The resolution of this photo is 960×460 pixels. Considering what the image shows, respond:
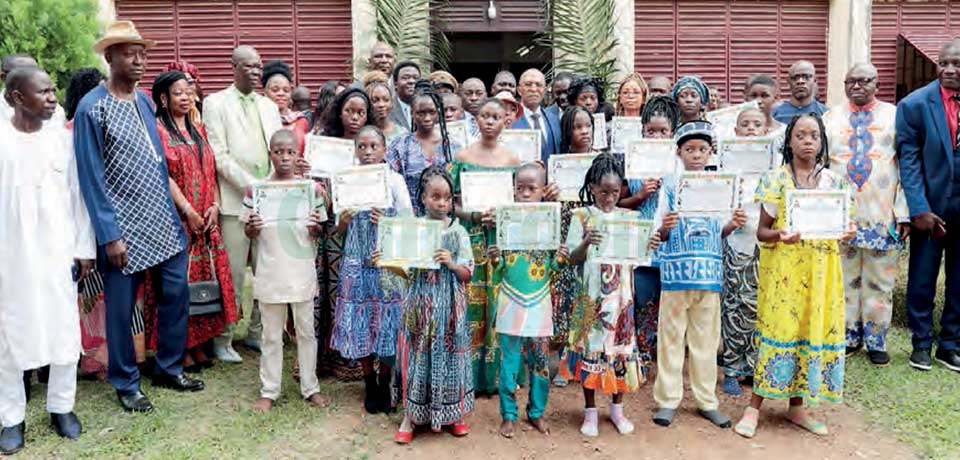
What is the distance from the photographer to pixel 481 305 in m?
4.81

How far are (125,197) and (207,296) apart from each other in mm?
990

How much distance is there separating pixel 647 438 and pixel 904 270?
5347 mm

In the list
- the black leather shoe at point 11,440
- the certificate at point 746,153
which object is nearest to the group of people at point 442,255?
the black leather shoe at point 11,440

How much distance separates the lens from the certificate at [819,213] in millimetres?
4133

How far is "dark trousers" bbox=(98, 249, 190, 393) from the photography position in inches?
185

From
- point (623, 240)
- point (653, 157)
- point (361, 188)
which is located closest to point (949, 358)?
point (653, 157)

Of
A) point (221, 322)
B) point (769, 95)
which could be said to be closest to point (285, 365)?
point (221, 322)

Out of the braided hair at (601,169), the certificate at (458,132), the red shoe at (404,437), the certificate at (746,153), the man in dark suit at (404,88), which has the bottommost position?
the red shoe at (404,437)

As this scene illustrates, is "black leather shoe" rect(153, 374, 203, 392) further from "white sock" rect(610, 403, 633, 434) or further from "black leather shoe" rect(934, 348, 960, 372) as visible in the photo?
"black leather shoe" rect(934, 348, 960, 372)

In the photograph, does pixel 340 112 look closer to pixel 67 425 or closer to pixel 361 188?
pixel 361 188

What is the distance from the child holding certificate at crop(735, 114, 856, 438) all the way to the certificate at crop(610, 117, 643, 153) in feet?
3.29

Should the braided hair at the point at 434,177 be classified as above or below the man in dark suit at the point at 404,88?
below

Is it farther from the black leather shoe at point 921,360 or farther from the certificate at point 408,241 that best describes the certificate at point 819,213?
the black leather shoe at point 921,360

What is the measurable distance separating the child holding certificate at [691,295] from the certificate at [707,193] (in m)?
0.10
